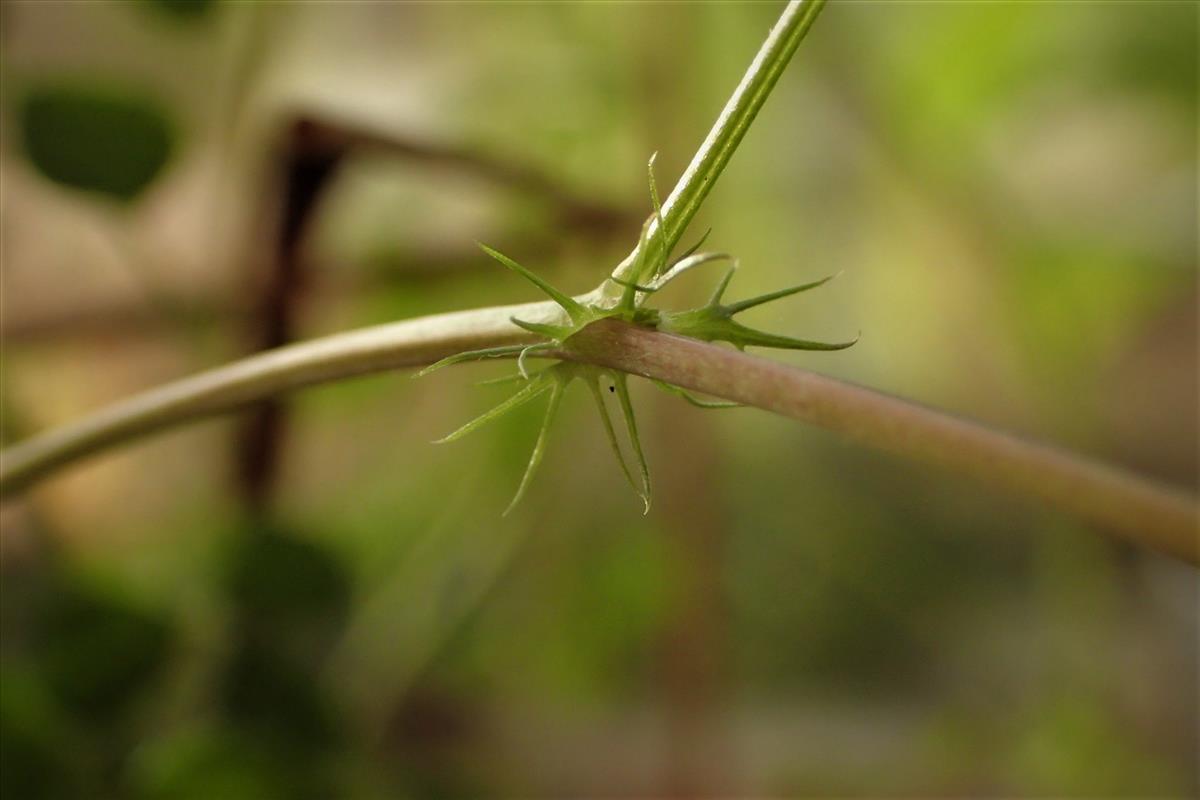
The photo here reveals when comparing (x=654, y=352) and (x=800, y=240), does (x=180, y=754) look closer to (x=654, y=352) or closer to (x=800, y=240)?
(x=654, y=352)

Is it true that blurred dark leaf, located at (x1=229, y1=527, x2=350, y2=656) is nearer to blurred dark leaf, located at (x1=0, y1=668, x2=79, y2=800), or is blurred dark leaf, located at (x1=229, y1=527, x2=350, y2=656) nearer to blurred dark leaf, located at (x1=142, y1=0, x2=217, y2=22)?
blurred dark leaf, located at (x1=0, y1=668, x2=79, y2=800)

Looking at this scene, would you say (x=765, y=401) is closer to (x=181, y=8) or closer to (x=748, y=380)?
(x=748, y=380)

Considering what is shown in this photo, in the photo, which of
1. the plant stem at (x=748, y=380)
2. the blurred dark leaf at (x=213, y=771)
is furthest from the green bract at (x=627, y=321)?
the blurred dark leaf at (x=213, y=771)

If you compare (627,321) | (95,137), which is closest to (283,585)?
(95,137)

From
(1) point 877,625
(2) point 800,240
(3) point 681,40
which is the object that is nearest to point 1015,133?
(2) point 800,240

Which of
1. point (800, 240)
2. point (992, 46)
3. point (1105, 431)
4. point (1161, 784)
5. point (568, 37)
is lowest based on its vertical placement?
point (1161, 784)

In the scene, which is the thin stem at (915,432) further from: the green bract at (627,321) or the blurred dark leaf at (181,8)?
the blurred dark leaf at (181,8)

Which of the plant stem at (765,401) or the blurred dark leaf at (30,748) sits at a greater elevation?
the plant stem at (765,401)
